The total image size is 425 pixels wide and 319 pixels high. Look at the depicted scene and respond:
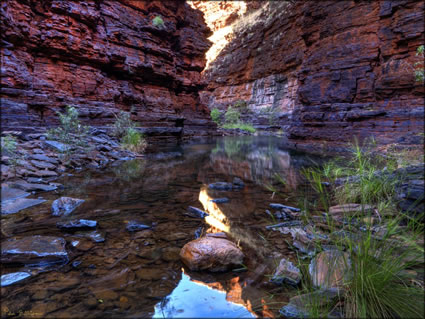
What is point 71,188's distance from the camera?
179 inches

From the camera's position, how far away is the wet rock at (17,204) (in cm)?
311

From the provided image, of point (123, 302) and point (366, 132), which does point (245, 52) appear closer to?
point (366, 132)

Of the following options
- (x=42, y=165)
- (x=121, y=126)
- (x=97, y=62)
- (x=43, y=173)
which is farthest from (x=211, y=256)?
(x=97, y=62)

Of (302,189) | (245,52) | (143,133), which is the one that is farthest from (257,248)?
(245,52)

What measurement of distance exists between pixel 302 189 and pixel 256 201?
1.36 m

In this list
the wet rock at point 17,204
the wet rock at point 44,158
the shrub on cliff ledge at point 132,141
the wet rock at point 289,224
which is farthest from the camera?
the shrub on cliff ledge at point 132,141

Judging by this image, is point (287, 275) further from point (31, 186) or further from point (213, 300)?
point (31, 186)

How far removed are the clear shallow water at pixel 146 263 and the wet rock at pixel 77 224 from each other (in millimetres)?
81

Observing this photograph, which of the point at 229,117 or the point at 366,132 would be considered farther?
the point at 229,117

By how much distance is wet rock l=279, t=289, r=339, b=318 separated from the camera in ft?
4.80

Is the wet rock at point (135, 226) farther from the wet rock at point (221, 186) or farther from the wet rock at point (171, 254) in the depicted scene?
the wet rock at point (221, 186)

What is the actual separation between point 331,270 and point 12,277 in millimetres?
2536

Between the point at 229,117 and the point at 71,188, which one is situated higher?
the point at 229,117

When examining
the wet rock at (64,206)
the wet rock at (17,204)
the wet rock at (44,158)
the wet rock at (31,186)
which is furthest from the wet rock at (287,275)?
the wet rock at (44,158)
